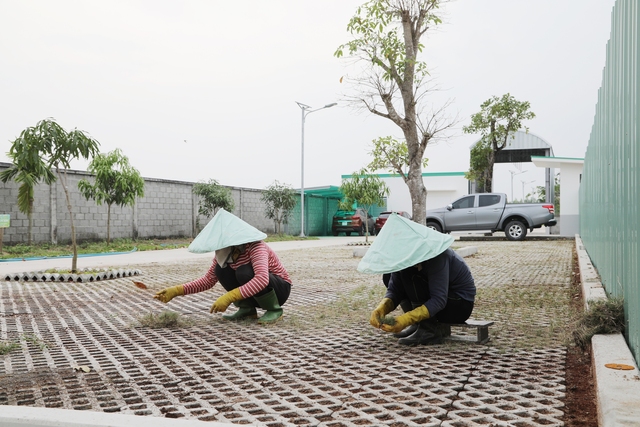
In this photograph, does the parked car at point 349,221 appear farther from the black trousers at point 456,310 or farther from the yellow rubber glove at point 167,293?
the black trousers at point 456,310

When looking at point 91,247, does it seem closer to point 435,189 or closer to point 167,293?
point 167,293

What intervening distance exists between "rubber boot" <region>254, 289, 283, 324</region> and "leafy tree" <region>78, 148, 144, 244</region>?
1401 cm

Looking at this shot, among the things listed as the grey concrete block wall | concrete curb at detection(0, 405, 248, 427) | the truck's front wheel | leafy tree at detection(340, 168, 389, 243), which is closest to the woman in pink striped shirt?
concrete curb at detection(0, 405, 248, 427)

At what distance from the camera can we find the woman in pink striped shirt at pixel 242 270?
17.8ft

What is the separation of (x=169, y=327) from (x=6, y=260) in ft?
35.0

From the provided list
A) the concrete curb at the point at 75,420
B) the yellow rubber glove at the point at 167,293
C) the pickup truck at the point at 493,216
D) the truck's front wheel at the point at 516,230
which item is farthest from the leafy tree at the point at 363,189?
the concrete curb at the point at 75,420

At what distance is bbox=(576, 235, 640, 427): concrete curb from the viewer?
7.94 ft

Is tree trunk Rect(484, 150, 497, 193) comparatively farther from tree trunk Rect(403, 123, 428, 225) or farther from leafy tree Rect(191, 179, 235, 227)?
tree trunk Rect(403, 123, 428, 225)

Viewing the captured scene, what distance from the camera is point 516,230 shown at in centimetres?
2214

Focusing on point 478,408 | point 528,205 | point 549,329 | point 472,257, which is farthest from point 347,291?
point 528,205

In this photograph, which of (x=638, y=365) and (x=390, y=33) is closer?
(x=638, y=365)

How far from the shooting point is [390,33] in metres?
14.6

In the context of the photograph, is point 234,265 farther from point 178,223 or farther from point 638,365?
point 178,223

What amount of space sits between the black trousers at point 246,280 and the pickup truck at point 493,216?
57.3 ft
